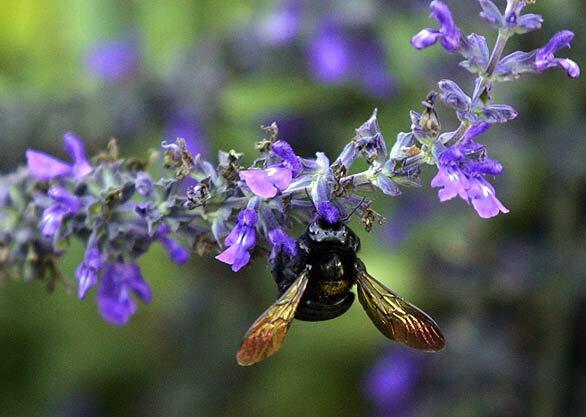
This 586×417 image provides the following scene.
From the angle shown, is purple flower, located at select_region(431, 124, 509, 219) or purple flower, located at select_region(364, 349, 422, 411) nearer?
purple flower, located at select_region(431, 124, 509, 219)

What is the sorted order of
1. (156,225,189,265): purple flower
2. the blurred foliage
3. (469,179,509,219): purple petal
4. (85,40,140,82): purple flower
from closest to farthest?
(469,179,509,219): purple petal, (156,225,189,265): purple flower, the blurred foliage, (85,40,140,82): purple flower

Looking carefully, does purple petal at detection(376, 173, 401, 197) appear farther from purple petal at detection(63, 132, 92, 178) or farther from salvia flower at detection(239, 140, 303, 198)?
purple petal at detection(63, 132, 92, 178)

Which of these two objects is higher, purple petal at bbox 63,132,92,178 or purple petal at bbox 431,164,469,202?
purple petal at bbox 431,164,469,202

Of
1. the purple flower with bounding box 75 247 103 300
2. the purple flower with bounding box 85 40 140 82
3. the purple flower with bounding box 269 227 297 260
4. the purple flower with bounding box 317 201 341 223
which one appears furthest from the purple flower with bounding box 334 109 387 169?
the purple flower with bounding box 85 40 140 82

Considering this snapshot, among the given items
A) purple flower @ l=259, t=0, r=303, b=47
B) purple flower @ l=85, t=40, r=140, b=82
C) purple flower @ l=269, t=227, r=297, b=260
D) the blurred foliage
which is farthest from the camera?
purple flower @ l=85, t=40, r=140, b=82

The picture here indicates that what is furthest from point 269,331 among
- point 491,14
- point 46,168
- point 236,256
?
point 46,168

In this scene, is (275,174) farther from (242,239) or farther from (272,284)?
(272,284)
